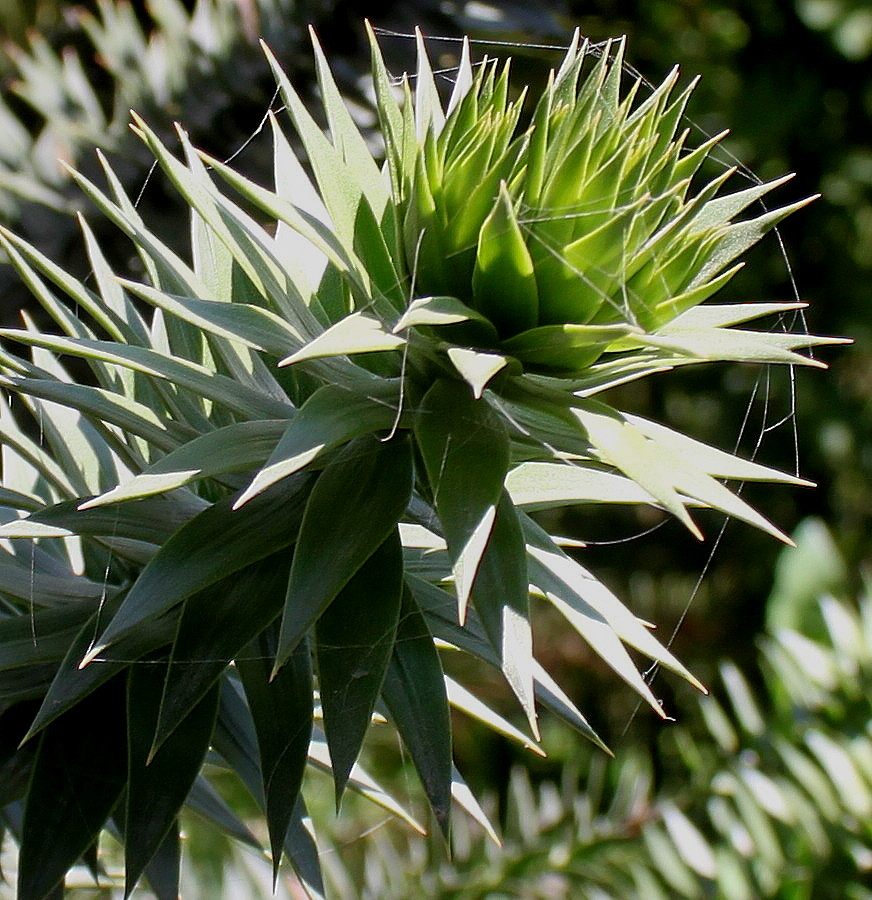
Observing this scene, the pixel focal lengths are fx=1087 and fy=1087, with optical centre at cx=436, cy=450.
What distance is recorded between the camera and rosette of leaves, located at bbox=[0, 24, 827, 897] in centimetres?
43

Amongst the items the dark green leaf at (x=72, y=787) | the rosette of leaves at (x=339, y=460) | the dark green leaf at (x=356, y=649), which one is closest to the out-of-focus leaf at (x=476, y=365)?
the rosette of leaves at (x=339, y=460)

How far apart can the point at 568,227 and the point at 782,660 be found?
0.80 metres

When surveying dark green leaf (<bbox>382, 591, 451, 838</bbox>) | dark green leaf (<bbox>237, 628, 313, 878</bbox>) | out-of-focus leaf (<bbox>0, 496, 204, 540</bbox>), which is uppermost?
out-of-focus leaf (<bbox>0, 496, 204, 540</bbox>)

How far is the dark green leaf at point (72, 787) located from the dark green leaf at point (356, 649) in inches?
4.9

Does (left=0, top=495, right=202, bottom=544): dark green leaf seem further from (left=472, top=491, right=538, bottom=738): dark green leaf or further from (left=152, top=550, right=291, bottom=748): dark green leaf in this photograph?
(left=472, top=491, right=538, bottom=738): dark green leaf

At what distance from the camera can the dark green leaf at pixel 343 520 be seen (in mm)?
429

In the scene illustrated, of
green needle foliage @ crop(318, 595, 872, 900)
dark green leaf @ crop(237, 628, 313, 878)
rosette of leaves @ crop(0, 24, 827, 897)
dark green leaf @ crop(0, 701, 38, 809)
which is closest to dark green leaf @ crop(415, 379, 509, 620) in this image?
rosette of leaves @ crop(0, 24, 827, 897)

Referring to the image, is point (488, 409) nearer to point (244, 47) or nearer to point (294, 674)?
point (294, 674)

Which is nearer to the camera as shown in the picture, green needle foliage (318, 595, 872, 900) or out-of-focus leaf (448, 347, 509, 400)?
out-of-focus leaf (448, 347, 509, 400)

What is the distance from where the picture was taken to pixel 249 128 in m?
1.07

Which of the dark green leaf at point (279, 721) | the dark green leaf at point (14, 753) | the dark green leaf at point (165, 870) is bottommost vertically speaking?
the dark green leaf at point (165, 870)

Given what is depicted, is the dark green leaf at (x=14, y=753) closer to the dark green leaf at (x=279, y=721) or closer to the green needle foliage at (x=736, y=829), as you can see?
the dark green leaf at (x=279, y=721)

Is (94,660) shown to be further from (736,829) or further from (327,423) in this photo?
(736,829)

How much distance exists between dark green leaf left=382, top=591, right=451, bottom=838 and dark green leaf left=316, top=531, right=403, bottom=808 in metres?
0.03
